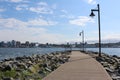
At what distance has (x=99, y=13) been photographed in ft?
101

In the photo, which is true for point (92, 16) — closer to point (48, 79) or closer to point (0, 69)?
point (0, 69)

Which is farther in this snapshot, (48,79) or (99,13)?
(99,13)

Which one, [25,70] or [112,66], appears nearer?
[25,70]

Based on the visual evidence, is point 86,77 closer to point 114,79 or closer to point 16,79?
point 114,79

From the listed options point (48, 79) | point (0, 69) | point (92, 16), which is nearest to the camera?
point (48, 79)

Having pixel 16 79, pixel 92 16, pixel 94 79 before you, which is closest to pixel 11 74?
pixel 16 79

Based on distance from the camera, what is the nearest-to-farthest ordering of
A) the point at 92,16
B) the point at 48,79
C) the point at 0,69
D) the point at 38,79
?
the point at 48,79, the point at 38,79, the point at 0,69, the point at 92,16

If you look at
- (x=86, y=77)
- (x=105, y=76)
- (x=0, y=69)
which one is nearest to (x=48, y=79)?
(x=86, y=77)

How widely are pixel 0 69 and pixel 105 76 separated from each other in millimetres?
7584

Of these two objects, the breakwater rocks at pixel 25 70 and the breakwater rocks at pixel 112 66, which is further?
the breakwater rocks at pixel 112 66

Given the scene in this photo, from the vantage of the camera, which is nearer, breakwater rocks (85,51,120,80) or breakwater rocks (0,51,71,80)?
breakwater rocks (0,51,71,80)

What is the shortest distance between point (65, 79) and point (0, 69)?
7137mm

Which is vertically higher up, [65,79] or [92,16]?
[92,16]

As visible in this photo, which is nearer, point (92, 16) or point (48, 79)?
point (48, 79)
